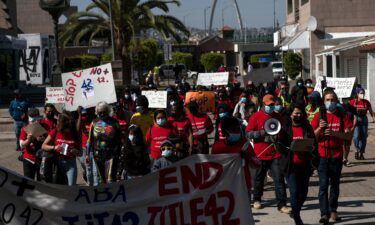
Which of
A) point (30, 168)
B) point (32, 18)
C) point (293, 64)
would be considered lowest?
point (30, 168)

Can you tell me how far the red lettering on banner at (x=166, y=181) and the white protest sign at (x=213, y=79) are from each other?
18184 millimetres

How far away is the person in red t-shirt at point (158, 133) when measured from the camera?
33.9 ft

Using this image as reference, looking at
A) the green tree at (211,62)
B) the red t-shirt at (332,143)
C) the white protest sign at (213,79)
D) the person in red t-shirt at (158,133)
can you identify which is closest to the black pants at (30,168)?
the person in red t-shirt at (158,133)

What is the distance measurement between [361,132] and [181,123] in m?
5.57

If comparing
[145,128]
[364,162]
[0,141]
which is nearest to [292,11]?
[0,141]

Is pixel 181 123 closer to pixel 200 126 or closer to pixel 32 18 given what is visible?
pixel 200 126

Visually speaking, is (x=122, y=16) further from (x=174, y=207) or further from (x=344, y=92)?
(x=174, y=207)

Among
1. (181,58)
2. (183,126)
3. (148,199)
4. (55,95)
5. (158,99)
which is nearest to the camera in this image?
(148,199)

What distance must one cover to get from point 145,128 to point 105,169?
172 centimetres

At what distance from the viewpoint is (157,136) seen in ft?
34.2

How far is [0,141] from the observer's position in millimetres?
22641

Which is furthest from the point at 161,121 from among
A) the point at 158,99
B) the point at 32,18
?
the point at 32,18

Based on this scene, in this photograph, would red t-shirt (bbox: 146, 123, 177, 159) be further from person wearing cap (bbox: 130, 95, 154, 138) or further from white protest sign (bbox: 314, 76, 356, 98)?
white protest sign (bbox: 314, 76, 356, 98)

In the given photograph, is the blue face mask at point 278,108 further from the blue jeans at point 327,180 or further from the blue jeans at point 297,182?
the blue jeans at point 297,182
